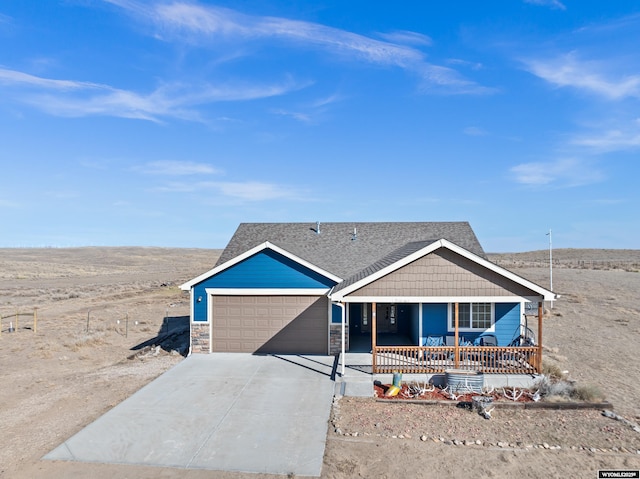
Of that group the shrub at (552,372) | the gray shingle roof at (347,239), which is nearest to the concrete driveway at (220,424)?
the gray shingle roof at (347,239)

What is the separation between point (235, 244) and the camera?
63.9 ft

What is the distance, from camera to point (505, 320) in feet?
50.4

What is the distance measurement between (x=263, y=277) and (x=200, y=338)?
3.29 meters

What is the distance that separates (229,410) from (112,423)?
260 centimetres

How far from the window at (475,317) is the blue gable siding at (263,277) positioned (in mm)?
4711

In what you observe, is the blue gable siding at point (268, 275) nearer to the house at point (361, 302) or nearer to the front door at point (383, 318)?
the house at point (361, 302)

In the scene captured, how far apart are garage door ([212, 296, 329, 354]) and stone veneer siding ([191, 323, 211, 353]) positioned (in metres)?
0.27

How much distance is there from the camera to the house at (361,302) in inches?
517

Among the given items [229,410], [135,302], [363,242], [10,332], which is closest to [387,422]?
[229,410]

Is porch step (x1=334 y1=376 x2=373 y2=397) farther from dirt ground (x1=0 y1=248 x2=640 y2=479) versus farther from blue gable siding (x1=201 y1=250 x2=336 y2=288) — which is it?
blue gable siding (x1=201 y1=250 x2=336 y2=288)

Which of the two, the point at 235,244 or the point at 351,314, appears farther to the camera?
the point at 235,244

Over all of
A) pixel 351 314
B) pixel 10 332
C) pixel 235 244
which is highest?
pixel 235 244

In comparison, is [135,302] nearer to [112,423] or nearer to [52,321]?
[52,321]

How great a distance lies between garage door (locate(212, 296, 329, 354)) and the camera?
15.9 m
